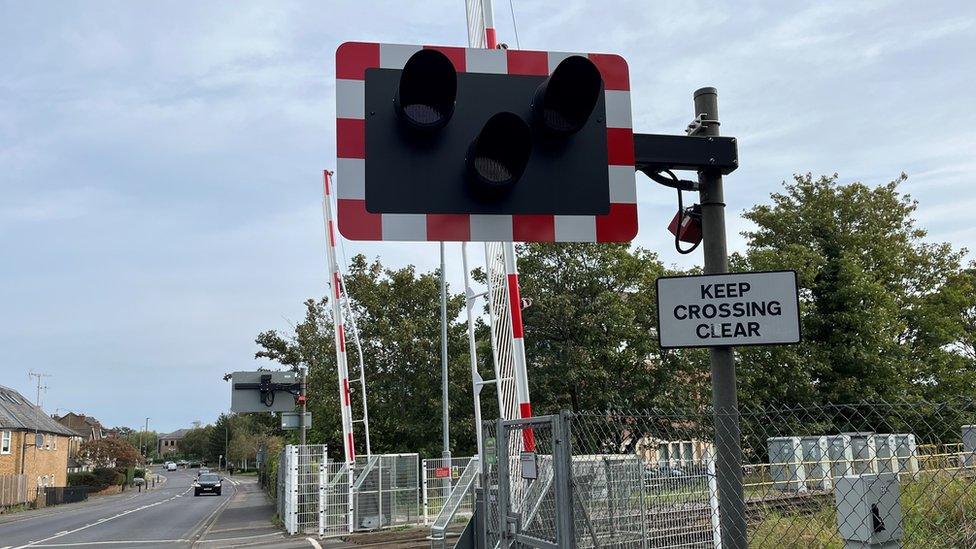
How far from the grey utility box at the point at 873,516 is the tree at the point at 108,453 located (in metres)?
84.7

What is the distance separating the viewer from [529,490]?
6371 mm

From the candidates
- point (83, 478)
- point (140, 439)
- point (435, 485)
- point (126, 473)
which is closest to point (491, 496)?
point (435, 485)

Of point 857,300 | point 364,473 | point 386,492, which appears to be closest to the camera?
point 364,473

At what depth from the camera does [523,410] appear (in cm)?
888

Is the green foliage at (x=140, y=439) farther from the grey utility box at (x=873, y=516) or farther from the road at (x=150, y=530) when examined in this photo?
the grey utility box at (x=873, y=516)

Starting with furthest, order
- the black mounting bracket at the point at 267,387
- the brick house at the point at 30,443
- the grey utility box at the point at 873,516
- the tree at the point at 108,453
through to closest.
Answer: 1. the tree at the point at 108,453
2. the brick house at the point at 30,443
3. the black mounting bracket at the point at 267,387
4. the grey utility box at the point at 873,516

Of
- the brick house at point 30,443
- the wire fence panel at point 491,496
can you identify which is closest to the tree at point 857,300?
the wire fence panel at point 491,496

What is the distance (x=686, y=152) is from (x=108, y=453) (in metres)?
85.3

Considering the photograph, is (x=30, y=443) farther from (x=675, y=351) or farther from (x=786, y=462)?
(x=786, y=462)

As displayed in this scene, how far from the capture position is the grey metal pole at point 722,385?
3949 millimetres

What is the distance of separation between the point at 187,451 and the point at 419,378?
150117 mm

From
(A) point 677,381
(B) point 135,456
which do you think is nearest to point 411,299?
(A) point 677,381

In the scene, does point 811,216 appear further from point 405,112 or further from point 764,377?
point 405,112

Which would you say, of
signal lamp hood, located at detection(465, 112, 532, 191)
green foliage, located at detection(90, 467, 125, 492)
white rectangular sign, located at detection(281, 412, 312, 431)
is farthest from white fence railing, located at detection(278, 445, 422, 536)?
green foliage, located at detection(90, 467, 125, 492)
